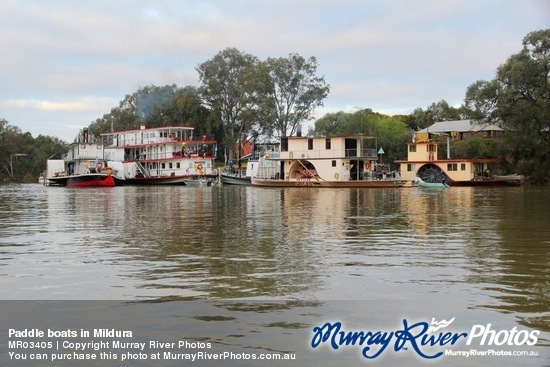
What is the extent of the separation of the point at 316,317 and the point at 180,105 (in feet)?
273

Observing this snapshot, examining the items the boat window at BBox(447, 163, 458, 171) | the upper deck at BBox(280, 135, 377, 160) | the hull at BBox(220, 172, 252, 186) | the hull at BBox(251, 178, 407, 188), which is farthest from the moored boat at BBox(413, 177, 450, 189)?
the hull at BBox(220, 172, 252, 186)

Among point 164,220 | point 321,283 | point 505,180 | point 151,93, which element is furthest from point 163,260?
point 151,93

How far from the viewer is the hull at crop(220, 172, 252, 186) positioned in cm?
7181

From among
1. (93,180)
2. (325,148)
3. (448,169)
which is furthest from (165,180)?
(448,169)

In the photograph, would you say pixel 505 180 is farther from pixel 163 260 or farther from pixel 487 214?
pixel 163 260

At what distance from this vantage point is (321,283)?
34.2 feet

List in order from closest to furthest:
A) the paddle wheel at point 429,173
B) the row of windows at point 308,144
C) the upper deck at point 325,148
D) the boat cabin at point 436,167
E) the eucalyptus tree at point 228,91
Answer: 1. the upper deck at point 325,148
2. the row of windows at point 308,144
3. the boat cabin at point 436,167
4. the paddle wheel at point 429,173
5. the eucalyptus tree at point 228,91

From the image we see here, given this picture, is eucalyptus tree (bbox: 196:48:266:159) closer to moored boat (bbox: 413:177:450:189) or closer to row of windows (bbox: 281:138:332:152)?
row of windows (bbox: 281:138:332:152)

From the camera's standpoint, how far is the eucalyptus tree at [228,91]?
87.2 meters

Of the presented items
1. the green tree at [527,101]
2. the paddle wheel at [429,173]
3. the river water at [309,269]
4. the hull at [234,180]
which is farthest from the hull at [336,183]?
the river water at [309,269]

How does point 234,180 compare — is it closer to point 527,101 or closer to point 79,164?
point 79,164

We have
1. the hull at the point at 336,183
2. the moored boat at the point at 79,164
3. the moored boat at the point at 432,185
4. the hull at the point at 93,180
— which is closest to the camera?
the moored boat at the point at 432,185
